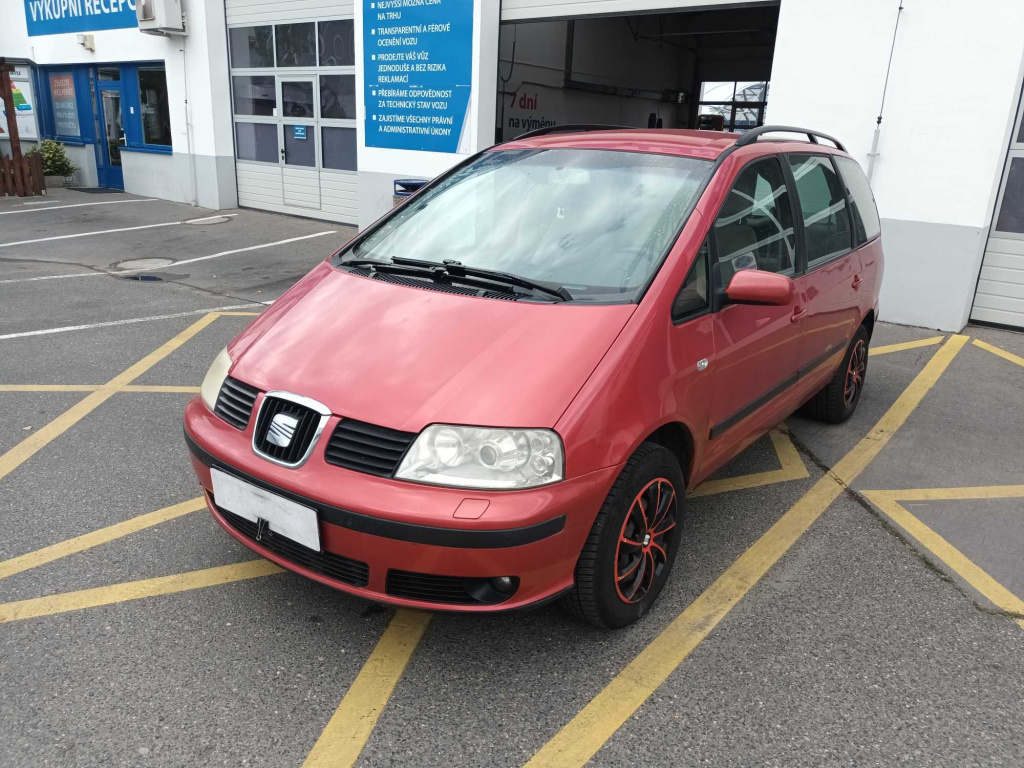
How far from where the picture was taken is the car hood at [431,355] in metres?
2.37

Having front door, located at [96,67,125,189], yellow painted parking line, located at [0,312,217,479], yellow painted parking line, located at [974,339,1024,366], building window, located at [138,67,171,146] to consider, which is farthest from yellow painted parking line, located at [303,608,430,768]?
front door, located at [96,67,125,189]

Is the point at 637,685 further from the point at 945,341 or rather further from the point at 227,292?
the point at 227,292

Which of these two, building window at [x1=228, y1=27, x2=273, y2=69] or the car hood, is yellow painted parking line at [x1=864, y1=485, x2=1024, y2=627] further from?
building window at [x1=228, y1=27, x2=273, y2=69]

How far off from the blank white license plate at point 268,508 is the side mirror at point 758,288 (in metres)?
1.71

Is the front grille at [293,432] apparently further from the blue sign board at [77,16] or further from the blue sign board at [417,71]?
the blue sign board at [77,16]

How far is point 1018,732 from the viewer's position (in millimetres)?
2361

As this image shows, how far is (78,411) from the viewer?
4.68m

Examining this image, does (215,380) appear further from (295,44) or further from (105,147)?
(105,147)

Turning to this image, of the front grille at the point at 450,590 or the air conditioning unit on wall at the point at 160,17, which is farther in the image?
the air conditioning unit on wall at the point at 160,17

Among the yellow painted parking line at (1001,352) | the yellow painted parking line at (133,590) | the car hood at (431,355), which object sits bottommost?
the yellow painted parking line at (133,590)

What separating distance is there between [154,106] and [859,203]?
1417cm

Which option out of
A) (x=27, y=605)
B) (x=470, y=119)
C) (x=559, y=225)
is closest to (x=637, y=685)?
(x=559, y=225)

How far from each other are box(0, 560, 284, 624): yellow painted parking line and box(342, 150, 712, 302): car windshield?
4.63 feet

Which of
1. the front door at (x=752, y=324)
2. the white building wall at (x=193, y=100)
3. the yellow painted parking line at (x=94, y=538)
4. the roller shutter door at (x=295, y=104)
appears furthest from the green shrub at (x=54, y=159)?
the front door at (x=752, y=324)
